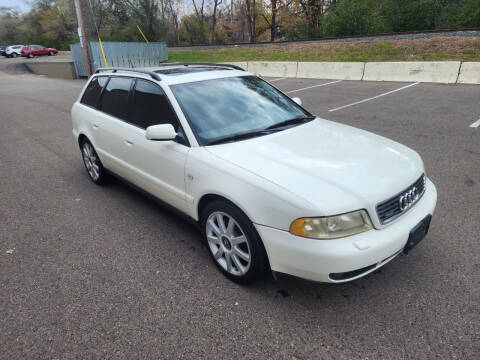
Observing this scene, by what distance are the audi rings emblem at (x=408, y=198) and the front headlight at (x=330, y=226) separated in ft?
1.41

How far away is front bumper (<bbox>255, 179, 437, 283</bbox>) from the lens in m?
2.21

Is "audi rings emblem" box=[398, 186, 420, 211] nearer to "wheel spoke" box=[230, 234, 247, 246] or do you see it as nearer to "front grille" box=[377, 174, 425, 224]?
"front grille" box=[377, 174, 425, 224]

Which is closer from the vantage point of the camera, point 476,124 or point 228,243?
point 228,243

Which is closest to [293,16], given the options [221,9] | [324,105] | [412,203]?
[221,9]

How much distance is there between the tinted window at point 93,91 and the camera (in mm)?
4559

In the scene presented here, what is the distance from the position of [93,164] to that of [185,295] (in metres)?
2.96

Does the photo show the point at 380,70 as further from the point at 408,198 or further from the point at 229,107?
the point at 408,198

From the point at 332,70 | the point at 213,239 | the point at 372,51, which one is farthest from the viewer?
the point at 372,51

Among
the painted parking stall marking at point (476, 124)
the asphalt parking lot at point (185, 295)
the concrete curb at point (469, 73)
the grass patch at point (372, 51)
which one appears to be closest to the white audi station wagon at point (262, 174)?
the asphalt parking lot at point (185, 295)

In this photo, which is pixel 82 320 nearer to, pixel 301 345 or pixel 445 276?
pixel 301 345

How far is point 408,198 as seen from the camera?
2.60 metres

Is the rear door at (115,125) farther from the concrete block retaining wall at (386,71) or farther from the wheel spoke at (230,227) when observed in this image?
the concrete block retaining wall at (386,71)

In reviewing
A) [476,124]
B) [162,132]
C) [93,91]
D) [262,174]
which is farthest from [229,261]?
[476,124]

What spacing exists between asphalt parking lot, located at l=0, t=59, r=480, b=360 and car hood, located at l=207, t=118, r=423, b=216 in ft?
2.79
